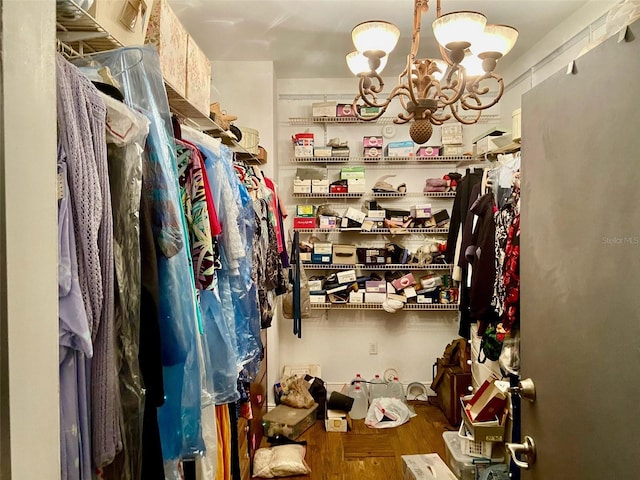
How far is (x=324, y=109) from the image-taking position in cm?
338

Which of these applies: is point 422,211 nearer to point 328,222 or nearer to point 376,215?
→ point 376,215

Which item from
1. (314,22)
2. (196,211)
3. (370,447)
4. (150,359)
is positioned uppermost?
(314,22)

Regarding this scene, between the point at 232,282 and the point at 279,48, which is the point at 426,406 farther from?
the point at 279,48

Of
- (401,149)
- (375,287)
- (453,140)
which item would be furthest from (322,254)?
(453,140)

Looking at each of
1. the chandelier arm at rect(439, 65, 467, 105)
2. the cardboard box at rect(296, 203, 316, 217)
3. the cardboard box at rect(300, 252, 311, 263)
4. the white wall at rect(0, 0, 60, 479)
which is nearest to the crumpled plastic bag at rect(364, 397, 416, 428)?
the cardboard box at rect(300, 252, 311, 263)

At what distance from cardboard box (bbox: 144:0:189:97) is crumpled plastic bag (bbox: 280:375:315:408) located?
2.41 metres

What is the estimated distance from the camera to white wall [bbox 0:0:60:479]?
1.33ft

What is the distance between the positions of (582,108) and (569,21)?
2.13 m

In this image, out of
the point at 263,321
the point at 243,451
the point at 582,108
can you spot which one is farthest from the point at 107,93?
the point at 243,451

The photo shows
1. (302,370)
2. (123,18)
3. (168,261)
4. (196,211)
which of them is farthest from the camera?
(302,370)

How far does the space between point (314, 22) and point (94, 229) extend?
2.38m

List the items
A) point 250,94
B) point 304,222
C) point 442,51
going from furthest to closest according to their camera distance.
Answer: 1. point 304,222
2. point 250,94
3. point 442,51

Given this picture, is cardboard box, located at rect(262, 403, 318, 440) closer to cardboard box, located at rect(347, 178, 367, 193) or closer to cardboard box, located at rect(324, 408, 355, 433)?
cardboard box, located at rect(324, 408, 355, 433)

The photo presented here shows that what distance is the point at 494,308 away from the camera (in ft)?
7.14
